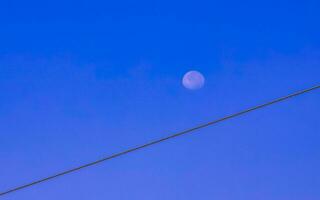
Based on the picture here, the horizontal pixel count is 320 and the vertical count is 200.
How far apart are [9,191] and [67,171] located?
0.39m

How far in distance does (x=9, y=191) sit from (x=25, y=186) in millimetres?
111

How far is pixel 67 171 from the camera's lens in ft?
10.4

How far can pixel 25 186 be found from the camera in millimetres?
3061

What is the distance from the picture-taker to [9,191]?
3.07 m

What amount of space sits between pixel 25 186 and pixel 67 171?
28 centimetres

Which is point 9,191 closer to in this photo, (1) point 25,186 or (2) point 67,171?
(1) point 25,186

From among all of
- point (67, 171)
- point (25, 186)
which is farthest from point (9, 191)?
point (67, 171)
